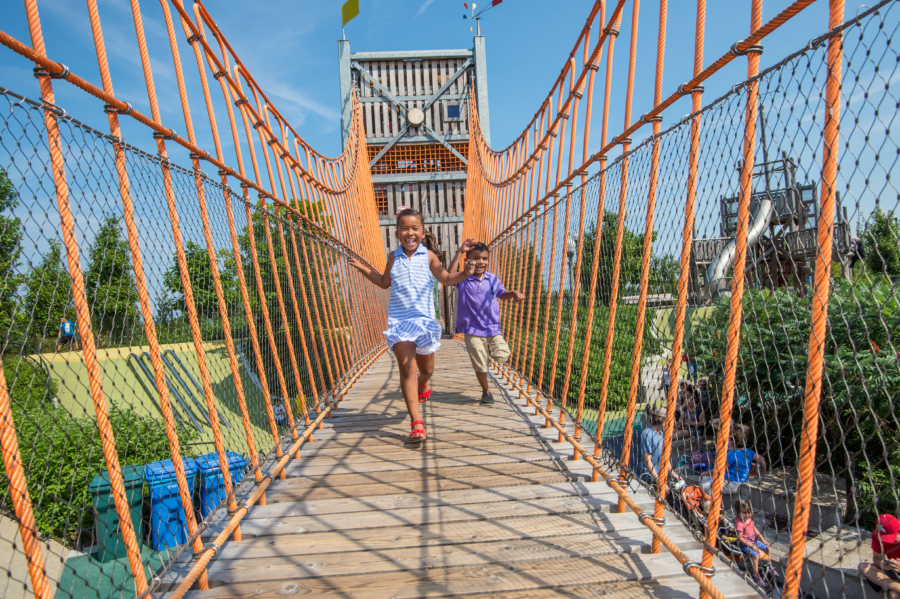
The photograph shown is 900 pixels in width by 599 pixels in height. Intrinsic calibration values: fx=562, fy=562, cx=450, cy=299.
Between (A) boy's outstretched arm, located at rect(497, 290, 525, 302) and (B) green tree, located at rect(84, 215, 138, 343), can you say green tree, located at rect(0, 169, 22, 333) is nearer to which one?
(B) green tree, located at rect(84, 215, 138, 343)

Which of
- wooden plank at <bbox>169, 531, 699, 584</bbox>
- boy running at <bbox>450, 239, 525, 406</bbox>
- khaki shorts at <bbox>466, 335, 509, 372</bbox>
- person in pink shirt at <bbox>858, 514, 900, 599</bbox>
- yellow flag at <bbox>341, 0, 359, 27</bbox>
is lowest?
person in pink shirt at <bbox>858, 514, 900, 599</bbox>

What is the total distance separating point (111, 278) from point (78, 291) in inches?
10.7

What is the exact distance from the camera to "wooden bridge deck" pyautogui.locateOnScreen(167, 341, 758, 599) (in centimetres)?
148

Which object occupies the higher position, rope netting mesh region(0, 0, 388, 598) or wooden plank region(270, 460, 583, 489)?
rope netting mesh region(0, 0, 388, 598)

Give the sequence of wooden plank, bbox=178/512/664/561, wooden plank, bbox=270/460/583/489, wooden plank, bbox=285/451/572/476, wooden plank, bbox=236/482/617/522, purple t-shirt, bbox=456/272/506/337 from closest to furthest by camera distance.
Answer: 1. wooden plank, bbox=178/512/664/561
2. wooden plank, bbox=236/482/617/522
3. wooden plank, bbox=270/460/583/489
4. wooden plank, bbox=285/451/572/476
5. purple t-shirt, bbox=456/272/506/337

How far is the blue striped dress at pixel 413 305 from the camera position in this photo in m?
2.79

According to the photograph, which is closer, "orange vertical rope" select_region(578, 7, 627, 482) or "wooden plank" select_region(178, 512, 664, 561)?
"wooden plank" select_region(178, 512, 664, 561)

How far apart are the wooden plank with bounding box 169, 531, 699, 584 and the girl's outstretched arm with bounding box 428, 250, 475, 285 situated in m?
1.39

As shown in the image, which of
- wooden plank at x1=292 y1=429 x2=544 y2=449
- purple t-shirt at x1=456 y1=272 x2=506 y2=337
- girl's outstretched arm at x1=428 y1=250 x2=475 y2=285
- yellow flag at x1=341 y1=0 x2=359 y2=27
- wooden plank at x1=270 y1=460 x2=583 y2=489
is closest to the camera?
wooden plank at x1=270 y1=460 x2=583 y2=489

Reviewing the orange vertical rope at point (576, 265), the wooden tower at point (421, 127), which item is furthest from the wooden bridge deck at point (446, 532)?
the wooden tower at point (421, 127)

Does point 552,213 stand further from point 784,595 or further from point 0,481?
point 0,481

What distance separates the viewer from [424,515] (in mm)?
1896

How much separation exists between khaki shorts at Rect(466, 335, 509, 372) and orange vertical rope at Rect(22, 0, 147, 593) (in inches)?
98.8

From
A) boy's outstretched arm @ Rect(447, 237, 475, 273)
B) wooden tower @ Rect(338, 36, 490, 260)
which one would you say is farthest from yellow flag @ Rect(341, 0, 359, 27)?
boy's outstretched arm @ Rect(447, 237, 475, 273)
